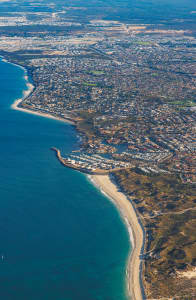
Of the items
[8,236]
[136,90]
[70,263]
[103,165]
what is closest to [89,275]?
[70,263]

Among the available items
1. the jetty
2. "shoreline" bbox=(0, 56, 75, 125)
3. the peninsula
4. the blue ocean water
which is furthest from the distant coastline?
"shoreline" bbox=(0, 56, 75, 125)

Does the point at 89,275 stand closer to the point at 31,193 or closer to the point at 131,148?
the point at 31,193

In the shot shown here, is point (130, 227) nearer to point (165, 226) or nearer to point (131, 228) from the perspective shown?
point (131, 228)

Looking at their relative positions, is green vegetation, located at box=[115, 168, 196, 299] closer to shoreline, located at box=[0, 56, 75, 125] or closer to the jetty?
the jetty

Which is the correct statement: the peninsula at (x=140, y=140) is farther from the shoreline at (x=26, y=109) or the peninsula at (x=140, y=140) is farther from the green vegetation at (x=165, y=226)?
the shoreline at (x=26, y=109)

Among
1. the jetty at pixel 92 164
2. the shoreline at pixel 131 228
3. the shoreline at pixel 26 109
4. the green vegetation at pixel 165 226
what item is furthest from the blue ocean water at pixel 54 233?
the shoreline at pixel 26 109

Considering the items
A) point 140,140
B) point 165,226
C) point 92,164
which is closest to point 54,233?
point 165,226
